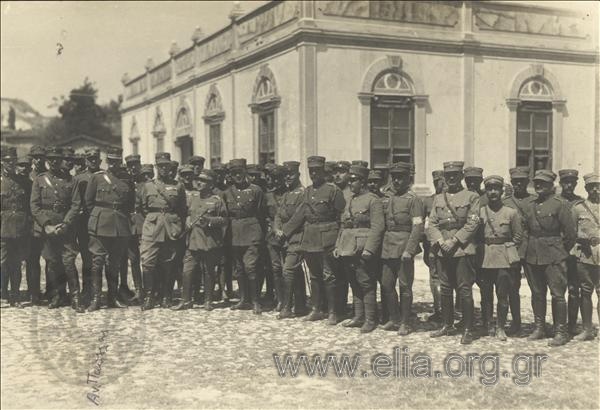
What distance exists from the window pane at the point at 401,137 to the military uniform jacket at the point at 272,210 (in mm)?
5822

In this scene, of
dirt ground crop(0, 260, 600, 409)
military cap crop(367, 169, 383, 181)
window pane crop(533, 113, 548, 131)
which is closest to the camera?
dirt ground crop(0, 260, 600, 409)

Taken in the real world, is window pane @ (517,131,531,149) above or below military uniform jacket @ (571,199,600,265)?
above

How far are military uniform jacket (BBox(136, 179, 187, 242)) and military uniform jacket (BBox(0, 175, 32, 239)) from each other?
1.49m

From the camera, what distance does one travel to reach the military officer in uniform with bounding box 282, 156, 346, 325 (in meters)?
7.29

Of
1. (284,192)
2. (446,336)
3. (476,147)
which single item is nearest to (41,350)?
(284,192)

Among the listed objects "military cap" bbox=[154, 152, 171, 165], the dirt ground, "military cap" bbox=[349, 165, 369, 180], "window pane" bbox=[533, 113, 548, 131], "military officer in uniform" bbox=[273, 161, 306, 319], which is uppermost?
"window pane" bbox=[533, 113, 548, 131]

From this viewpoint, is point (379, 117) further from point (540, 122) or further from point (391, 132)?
point (540, 122)

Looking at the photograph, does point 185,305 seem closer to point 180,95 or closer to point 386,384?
point 386,384

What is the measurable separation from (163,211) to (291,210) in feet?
5.61

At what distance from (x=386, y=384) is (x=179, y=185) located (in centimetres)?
412

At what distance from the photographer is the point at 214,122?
17.5m

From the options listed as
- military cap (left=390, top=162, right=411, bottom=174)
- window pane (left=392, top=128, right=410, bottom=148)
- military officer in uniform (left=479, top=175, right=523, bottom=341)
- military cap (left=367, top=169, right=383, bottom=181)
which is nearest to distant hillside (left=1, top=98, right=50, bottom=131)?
military cap (left=367, top=169, right=383, bottom=181)

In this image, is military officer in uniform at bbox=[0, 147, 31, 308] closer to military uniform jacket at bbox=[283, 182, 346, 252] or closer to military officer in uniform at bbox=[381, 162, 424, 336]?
military uniform jacket at bbox=[283, 182, 346, 252]

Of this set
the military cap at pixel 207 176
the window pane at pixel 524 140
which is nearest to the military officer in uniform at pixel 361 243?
the military cap at pixel 207 176
